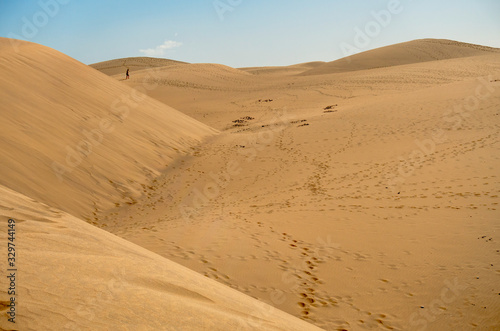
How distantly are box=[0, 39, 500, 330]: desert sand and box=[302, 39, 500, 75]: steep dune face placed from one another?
2429 centimetres

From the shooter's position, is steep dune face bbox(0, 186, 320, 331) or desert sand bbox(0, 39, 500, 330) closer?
steep dune face bbox(0, 186, 320, 331)

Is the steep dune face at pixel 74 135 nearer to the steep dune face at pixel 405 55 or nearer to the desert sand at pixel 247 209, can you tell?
the desert sand at pixel 247 209

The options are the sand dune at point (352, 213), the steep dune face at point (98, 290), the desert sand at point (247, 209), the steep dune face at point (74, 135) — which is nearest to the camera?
the steep dune face at point (98, 290)

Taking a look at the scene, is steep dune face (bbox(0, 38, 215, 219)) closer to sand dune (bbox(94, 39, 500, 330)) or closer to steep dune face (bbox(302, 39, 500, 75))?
sand dune (bbox(94, 39, 500, 330))

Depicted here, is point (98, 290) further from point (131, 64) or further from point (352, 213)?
point (131, 64)

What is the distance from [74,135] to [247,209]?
5.39 m

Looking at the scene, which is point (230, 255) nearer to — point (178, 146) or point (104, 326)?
point (104, 326)

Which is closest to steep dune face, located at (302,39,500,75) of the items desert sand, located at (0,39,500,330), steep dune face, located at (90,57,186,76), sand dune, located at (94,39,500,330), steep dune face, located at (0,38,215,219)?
steep dune face, located at (90,57,186,76)

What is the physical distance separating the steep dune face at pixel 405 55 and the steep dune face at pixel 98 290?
129 ft

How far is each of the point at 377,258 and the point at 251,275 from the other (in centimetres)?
199

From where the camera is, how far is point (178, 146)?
13672mm

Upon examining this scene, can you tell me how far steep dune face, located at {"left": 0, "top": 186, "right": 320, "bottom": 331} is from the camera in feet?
7.25

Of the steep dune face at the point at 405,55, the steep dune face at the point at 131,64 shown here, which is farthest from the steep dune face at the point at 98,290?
the steep dune face at the point at 131,64

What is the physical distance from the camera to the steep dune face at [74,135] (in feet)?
27.6
